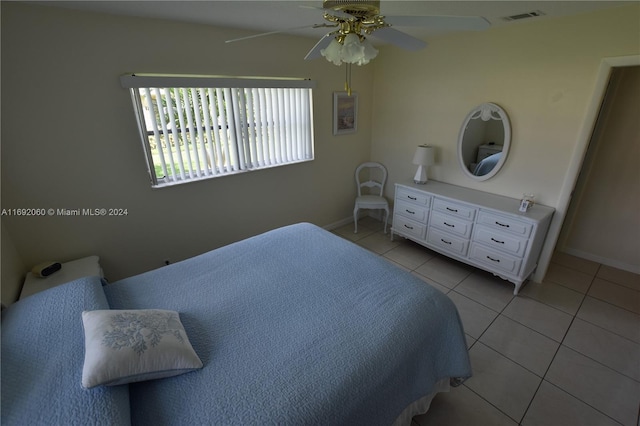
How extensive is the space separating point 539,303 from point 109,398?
3081 mm

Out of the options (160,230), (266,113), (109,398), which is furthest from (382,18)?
(160,230)

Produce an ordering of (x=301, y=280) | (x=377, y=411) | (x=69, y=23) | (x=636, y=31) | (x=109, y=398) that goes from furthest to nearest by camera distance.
→ 1. (x=636, y=31)
2. (x=69, y=23)
3. (x=301, y=280)
4. (x=377, y=411)
5. (x=109, y=398)

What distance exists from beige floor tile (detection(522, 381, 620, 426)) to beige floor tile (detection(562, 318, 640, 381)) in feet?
1.56

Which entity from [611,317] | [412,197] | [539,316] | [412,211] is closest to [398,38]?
[412,197]

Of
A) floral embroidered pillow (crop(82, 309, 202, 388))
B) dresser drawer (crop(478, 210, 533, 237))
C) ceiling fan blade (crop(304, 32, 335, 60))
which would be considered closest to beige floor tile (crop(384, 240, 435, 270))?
dresser drawer (crop(478, 210, 533, 237))

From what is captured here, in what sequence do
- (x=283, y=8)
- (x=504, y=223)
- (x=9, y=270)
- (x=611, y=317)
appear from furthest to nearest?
(x=504, y=223) → (x=611, y=317) → (x=283, y=8) → (x=9, y=270)

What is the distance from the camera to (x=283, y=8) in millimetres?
1904

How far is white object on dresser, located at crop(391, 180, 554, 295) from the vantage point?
97.7 inches

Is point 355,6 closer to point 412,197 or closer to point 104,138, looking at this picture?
point 104,138

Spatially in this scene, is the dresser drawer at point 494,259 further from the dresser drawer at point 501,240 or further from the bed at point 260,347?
the bed at point 260,347

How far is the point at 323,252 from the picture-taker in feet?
6.61

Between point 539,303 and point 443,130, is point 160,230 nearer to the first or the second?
point 443,130

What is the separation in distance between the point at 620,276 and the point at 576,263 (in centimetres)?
34

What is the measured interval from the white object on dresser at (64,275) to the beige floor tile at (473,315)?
2839 millimetres
